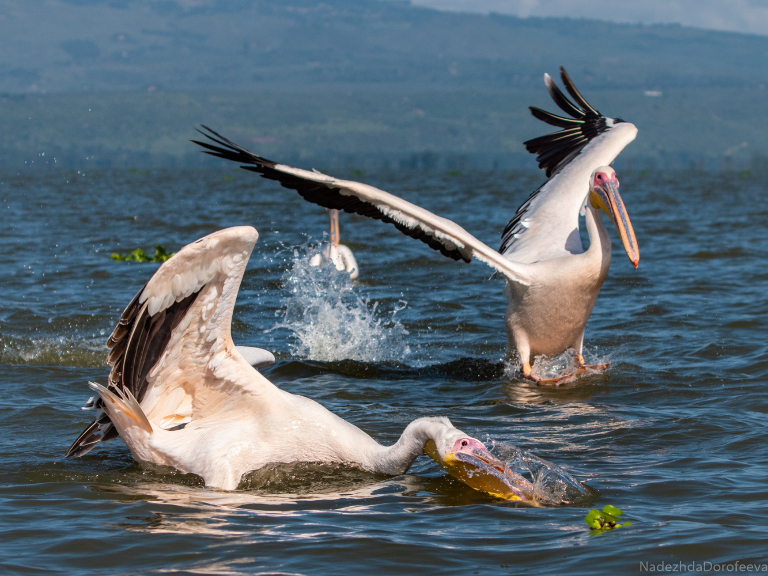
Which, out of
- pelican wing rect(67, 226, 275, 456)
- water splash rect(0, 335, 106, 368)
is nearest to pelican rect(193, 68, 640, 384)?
pelican wing rect(67, 226, 275, 456)

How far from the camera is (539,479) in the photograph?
454 cm

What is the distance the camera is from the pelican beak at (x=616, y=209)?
258 inches

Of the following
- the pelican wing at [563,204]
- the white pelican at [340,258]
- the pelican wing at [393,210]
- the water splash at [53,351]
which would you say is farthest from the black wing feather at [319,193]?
the white pelican at [340,258]

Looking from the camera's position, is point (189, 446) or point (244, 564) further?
point (189, 446)

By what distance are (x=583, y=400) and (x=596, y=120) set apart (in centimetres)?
334

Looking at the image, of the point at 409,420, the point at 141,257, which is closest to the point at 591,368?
the point at 409,420

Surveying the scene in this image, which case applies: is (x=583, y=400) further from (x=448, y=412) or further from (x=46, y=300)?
(x=46, y=300)

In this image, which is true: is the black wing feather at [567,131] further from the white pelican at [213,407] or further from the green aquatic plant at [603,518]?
the green aquatic plant at [603,518]

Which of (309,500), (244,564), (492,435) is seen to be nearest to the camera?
(244,564)

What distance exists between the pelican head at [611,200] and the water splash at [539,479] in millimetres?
2328

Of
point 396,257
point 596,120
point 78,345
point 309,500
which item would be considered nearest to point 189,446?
point 309,500

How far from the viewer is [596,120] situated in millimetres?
8891

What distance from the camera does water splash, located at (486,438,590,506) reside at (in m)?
4.44

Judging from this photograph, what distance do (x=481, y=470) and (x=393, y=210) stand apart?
2.69 metres
